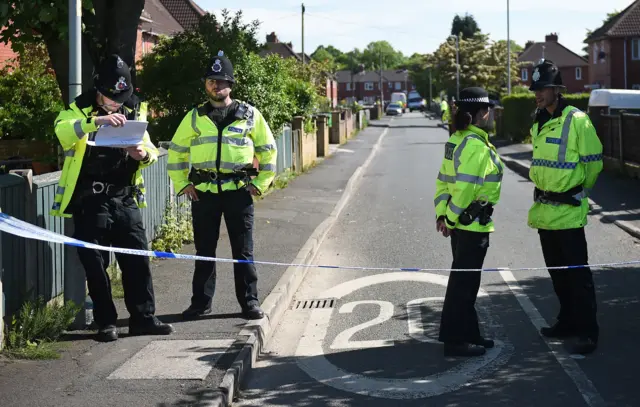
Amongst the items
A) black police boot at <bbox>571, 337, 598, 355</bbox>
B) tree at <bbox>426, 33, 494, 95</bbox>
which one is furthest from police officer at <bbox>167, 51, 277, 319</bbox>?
tree at <bbox>426, 33, 494, 95</bbox>

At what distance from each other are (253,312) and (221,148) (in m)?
1.44

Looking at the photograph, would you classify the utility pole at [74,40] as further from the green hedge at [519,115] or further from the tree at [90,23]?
the green hedge at [519,115]

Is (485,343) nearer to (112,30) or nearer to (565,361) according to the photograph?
(565,361)

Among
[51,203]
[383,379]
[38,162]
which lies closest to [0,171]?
[51,203]

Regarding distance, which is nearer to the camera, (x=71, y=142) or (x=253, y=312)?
(x=71, y=142)

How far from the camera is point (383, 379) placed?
6320mm

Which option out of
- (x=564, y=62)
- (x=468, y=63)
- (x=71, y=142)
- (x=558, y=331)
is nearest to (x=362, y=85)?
(x=564, y=62)

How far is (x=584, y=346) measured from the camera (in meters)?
6.71

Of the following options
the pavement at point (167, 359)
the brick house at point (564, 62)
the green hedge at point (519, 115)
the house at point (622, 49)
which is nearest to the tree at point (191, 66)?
the pavement at point (167, 359)

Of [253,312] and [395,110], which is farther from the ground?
[395,110]

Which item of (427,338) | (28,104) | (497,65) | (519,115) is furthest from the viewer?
(497,65)

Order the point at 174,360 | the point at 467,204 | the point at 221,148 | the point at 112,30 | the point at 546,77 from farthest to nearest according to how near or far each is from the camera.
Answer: the point at 112,30, the point at 221,148, the point at 546,77, the point at 467,204, the point at 174,360

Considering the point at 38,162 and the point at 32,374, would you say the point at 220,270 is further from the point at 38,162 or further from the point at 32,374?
the point at 38,162

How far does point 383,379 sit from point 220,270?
4181 mm
